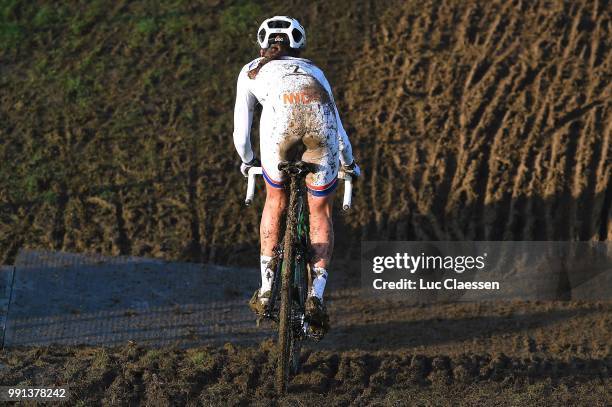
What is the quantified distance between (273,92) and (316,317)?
1712mm

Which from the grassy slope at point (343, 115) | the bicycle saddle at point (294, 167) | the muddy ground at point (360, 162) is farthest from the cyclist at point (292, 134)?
the grassy slope at point (343, 115)

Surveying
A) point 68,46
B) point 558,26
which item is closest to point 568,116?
point 558,26

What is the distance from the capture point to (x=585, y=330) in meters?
11.7

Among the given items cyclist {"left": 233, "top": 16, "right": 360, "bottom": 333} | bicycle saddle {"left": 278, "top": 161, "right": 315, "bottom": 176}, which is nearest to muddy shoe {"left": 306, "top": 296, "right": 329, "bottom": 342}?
cyclist {"left": 233, "top": 16, "right": 360, "bottom": 333}

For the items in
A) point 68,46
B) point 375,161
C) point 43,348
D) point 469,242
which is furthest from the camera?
point 68,46

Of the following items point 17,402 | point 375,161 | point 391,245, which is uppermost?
point 375,161

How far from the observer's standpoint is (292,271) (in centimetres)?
890

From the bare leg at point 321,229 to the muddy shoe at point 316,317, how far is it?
0.32 metres

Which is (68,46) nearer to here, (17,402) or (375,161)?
(375,161)

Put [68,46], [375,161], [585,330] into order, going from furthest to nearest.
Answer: [68,46] < [375,161] < [585,330]

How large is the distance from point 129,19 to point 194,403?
9067 mm

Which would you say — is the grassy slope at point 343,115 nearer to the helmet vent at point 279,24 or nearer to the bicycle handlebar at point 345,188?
the bicycle handlebar at point 345,188

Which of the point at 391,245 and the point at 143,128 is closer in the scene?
the point at 391,245

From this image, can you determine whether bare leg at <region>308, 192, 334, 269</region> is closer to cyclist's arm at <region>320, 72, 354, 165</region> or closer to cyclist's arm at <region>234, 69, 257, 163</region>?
cyclist's arm at <region>320, 72, 354, 165</region>
